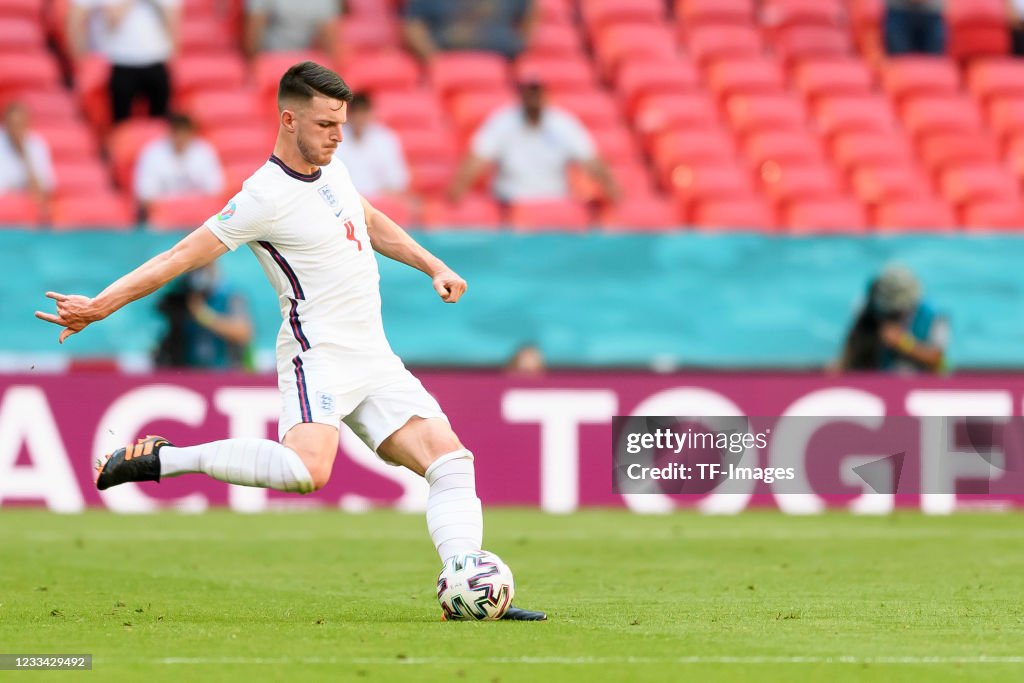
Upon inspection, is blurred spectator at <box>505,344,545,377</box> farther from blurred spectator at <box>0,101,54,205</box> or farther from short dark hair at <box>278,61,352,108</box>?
A: short dark hair at <box>278,61,352,108</box>

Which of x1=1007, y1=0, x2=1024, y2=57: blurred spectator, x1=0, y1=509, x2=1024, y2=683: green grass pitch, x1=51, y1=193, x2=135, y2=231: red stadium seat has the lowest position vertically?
x1=0, y1=509, x2=1024, y2=683: green grass pitch

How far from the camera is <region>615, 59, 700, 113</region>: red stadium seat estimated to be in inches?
703

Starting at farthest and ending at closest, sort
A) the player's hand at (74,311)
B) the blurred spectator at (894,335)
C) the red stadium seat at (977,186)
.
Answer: the red stadium seat at (977,186) < the blurred spectator at (894,335) < the player's hand at (74,311)

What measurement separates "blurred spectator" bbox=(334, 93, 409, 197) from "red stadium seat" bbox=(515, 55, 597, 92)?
2.50 m

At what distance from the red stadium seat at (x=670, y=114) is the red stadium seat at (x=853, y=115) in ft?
3.92

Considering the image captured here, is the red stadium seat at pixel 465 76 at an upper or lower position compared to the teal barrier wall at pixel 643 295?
upper

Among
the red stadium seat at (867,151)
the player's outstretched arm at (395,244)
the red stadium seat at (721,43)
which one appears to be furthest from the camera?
the red stadium seat at (721,43)

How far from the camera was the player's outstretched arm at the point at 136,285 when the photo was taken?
684 centimetres

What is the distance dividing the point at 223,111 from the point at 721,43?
5.57 m

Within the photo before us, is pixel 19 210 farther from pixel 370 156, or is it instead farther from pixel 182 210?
pixel 370 156

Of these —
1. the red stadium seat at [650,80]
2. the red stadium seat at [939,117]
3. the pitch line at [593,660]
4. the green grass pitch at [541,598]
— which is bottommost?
the green grass pitch at [541,598]

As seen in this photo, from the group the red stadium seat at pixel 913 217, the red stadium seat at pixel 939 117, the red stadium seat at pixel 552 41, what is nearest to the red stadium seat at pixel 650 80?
the red stadium seat at pixel 552 41

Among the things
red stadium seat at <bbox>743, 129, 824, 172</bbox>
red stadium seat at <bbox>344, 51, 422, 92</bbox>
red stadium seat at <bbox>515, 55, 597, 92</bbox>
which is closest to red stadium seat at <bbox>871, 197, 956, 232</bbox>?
red stadium seat at <bbox>743, 129, 824, 172</bbox>

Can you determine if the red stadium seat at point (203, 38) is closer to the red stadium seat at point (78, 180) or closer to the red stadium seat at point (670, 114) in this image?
the red stadium seat at point (78, 180)
